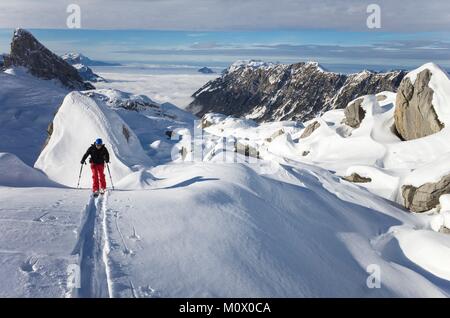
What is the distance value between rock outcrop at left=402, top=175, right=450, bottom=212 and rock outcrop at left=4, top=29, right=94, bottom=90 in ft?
426

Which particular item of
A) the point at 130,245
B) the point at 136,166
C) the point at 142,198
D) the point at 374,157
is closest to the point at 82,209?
the point at 142,198

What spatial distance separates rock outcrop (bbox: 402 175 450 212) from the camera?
23453 mm

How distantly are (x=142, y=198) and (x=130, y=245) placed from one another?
432cm

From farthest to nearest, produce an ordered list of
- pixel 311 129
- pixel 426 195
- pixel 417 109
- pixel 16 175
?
pixel 311 129, pixel 417 109, pixel 426 195, pixel 16 175

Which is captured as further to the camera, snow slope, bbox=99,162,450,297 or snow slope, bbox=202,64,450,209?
snow slope, bbox=202,64,450,209

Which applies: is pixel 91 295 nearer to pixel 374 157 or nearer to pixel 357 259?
pixel 357 259

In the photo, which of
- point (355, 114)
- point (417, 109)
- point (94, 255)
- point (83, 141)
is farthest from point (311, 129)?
point (94, 255)

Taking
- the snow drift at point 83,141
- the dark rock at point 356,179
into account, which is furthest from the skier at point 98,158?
the dark rock at point 356,179

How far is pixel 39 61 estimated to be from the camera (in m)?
156

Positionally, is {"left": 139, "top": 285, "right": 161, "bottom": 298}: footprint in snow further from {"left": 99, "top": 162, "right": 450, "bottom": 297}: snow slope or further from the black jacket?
the black jacket

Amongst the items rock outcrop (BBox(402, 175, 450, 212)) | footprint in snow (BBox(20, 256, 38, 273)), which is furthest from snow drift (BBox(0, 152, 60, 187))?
rock outcrop (BBox(402, 175, 450, 212))

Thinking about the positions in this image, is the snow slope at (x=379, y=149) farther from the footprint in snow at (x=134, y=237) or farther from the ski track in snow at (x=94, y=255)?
the footprint in snow at (x=134, y=237)

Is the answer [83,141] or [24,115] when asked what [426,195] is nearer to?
[83,141]

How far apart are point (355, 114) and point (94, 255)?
1509 inches
